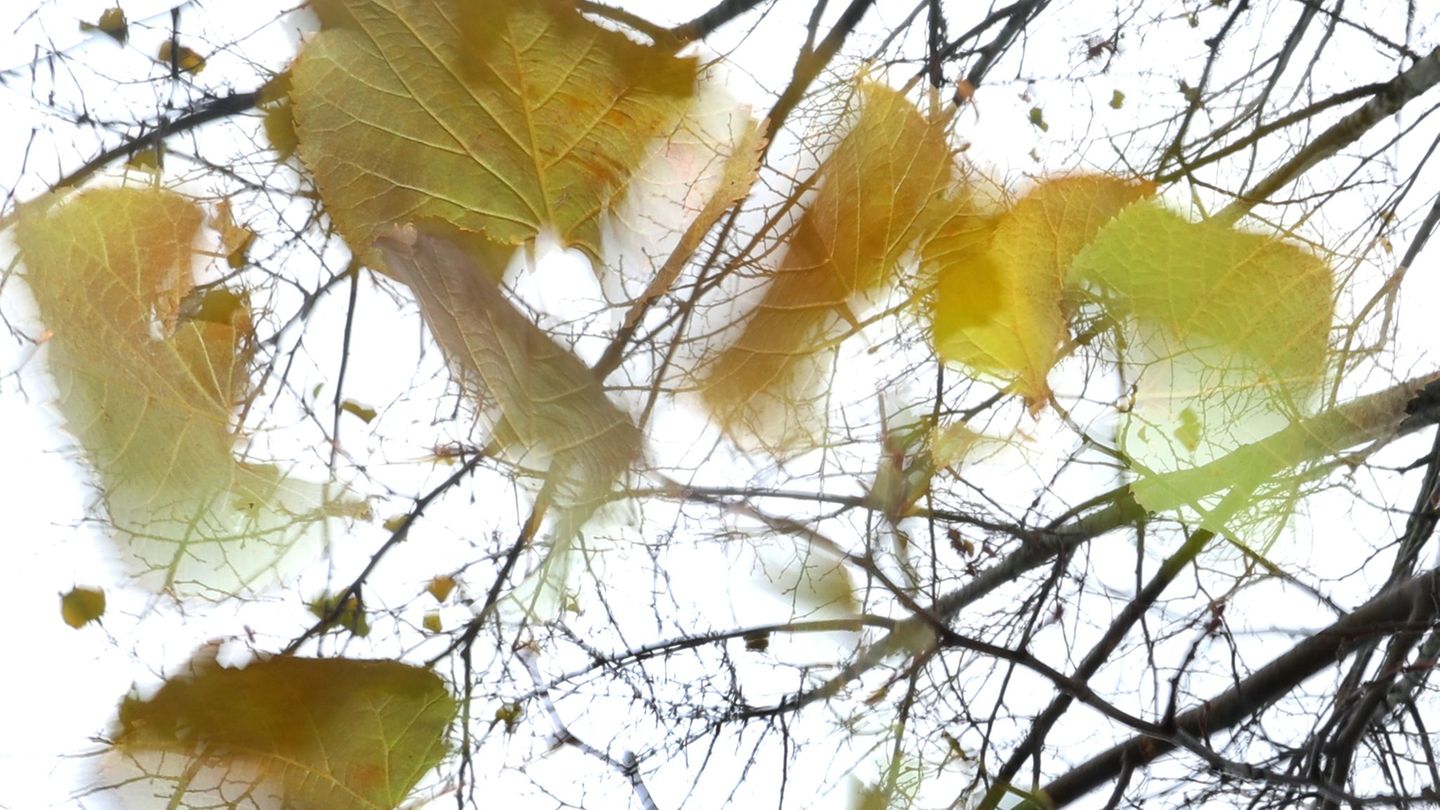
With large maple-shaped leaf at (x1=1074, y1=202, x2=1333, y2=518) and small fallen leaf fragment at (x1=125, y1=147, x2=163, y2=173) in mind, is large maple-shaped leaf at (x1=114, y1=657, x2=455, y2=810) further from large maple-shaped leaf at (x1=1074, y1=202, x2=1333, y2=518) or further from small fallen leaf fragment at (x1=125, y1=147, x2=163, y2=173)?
large maple-shaped leaf at (x1=1074, y1=202, x2=1333, y2=518)

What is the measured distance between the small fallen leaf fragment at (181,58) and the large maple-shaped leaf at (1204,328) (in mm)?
356

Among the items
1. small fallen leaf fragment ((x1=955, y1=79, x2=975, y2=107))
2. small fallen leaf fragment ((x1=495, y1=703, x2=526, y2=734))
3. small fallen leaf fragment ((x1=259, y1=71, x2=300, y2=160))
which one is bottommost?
small fallen leaf fragment ((x1=495, y1=703, x2=526, y2=734))

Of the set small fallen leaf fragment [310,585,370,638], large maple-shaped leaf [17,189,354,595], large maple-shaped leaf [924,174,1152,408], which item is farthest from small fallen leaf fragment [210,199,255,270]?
large maple-shaped leaf [924,174,1152,408]

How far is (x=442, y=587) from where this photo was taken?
40 centimetres

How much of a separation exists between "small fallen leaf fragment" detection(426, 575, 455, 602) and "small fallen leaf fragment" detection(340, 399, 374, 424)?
68mm

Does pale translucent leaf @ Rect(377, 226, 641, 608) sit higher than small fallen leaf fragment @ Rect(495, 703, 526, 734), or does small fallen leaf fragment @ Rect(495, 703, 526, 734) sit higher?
pale translucent leaf @ Rect(377, 226, 641, 608)

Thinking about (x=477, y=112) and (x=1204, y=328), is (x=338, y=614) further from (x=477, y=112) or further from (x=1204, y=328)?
(x=1204, y=328)

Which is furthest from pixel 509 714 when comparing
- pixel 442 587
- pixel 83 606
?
pixel 83 606

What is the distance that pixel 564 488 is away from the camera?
40cm

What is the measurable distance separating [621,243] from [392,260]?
0.28ft

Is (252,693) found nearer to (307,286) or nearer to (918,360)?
→ (307,286)

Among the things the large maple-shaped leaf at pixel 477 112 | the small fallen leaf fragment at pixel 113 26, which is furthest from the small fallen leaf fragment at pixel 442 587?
the small fallen leaf fragment at pixel 113 26

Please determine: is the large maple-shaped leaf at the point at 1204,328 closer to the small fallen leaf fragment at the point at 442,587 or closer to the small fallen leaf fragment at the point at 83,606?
the small fallen leaf fragment at the point at 442,587

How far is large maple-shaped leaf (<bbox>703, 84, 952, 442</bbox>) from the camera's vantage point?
0.40 meters
